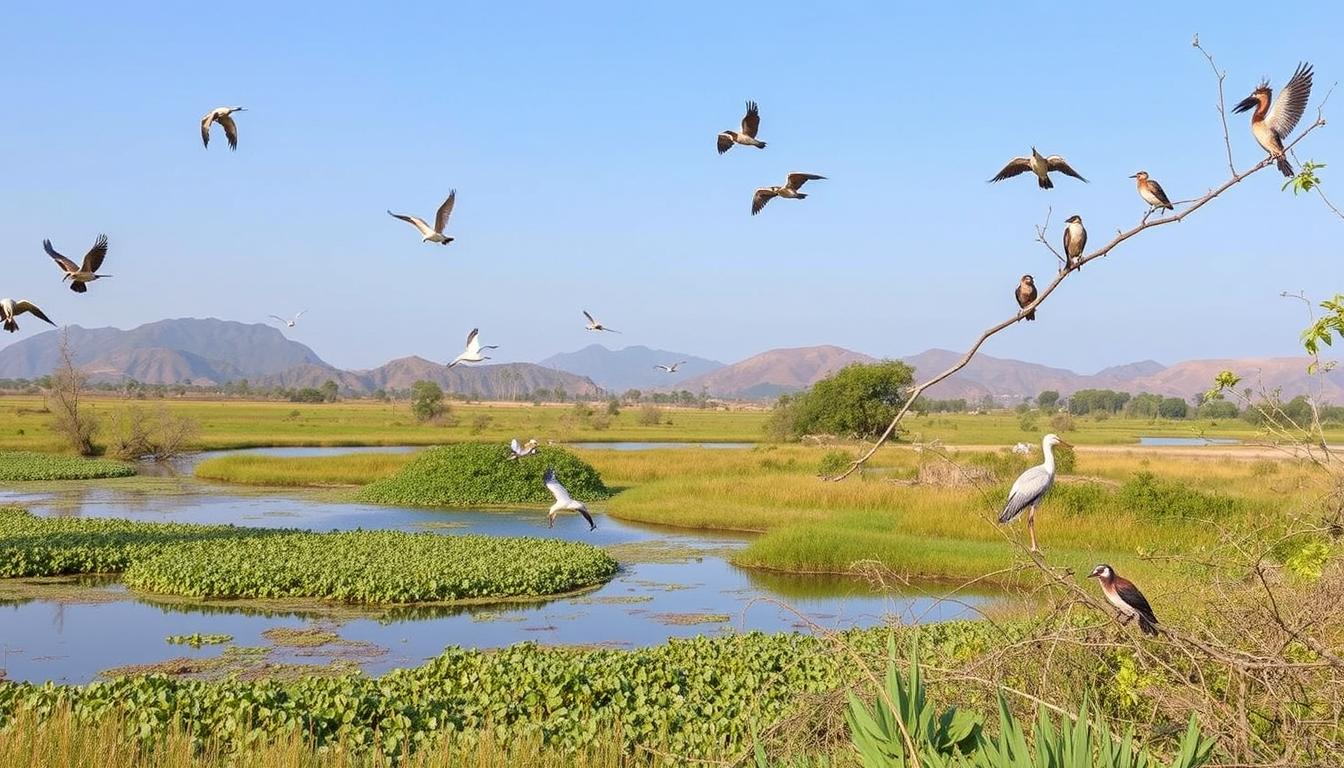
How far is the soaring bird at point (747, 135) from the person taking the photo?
5.78 m

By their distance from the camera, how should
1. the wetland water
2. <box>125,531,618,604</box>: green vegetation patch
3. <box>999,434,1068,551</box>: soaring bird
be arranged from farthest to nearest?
<box>125,531,618,604</box>: green vegetation patch < the wetland water < <box>999,434,1068,551</box>: soaring bird

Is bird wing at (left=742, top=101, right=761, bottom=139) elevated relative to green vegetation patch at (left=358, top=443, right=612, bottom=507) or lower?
elevated

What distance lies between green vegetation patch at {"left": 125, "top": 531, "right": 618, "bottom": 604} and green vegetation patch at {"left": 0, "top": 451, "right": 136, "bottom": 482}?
19.8 meters

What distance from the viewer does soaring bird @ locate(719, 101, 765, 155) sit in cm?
578

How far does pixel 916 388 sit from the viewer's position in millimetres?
2635

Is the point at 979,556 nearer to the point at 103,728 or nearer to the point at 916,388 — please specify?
the point at 103,728

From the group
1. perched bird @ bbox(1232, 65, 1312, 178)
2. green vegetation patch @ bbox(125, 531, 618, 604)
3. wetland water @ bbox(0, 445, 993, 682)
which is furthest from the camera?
green vegetation patch @ bbox(125, 531, 618, 604)

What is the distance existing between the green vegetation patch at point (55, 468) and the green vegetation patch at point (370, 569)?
19836mm

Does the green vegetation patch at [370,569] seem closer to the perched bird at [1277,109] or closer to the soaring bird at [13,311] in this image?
the soaring bird at [13,311]

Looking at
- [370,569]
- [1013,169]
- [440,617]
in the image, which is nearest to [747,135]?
[1013,169]

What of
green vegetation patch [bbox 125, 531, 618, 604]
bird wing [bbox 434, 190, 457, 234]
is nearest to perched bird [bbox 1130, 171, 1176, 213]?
bird wing [bbox 434, 190, 457, 234]

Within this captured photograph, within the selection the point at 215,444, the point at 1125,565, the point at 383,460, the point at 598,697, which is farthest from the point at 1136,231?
the point at 215,444

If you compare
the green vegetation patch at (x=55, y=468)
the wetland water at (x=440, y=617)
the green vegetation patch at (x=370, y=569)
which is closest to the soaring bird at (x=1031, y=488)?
the wetland water at (x=440, y=617)

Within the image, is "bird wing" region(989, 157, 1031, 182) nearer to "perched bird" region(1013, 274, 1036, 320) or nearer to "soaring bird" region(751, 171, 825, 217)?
"perched bird" region(1013, 274, 1036, 320)
